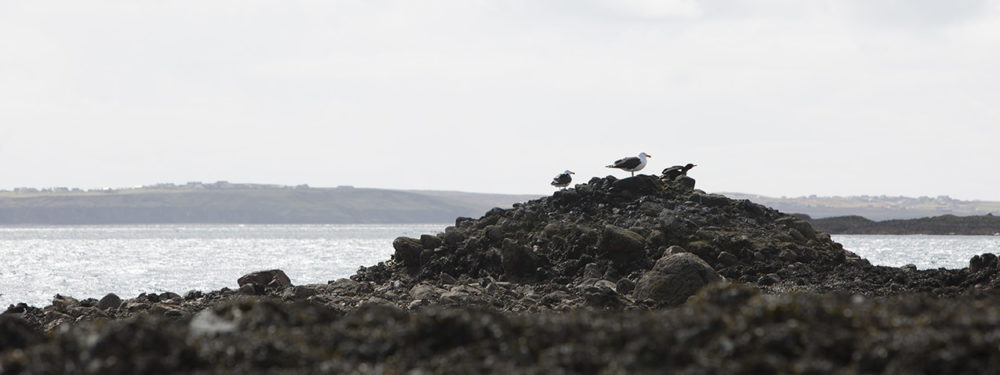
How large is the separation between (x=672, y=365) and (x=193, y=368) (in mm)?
3594

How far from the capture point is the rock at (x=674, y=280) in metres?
21.8

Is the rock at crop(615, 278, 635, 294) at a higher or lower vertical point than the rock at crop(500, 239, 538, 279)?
lower

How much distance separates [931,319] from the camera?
7.86m

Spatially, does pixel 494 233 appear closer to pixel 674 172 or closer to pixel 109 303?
pixel 674 172

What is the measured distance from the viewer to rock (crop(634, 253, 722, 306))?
21.8 meters

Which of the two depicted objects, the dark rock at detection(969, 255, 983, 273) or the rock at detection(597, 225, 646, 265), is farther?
the rock at detection(597, 225, 646, 265)

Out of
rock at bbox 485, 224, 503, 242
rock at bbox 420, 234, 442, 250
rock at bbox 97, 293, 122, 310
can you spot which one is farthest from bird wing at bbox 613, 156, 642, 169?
rock at bbox 97, 293, 122, 310

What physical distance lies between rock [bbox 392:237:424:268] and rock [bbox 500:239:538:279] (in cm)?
415

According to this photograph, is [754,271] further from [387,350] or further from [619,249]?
[387,350]

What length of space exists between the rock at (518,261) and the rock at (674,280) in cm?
522

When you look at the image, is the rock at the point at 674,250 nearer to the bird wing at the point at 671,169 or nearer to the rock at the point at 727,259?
the rock at the point at 727,259

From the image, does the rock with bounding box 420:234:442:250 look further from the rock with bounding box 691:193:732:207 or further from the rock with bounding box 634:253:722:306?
the rock with bounding box 634:253:722:306

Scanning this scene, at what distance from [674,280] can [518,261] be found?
6.45 m

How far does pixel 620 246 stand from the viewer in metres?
27.2
